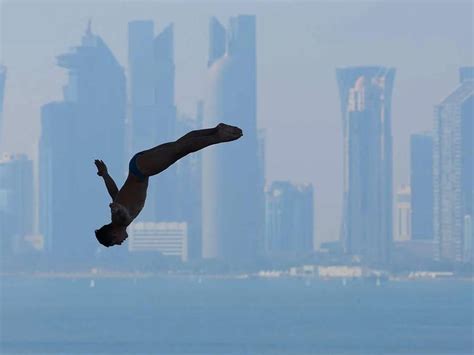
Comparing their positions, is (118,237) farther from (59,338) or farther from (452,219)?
(452,219)

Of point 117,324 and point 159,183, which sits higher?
point 159,183

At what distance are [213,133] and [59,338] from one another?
129 meters

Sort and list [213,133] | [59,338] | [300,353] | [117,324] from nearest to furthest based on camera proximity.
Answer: [213,133] → [300,353] → [59,338] → [117,324]

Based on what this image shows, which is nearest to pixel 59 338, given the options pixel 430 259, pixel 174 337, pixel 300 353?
pixel 174 337

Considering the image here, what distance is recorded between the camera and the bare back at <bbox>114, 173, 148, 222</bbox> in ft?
32.8

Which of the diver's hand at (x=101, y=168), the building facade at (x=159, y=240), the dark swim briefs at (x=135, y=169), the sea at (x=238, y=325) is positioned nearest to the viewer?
the dark swim briefs at (x=135, y=169)

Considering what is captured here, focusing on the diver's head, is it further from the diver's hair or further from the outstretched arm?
the outstretched arm

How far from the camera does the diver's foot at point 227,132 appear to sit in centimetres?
977

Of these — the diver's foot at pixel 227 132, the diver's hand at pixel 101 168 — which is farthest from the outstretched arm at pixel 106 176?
the diver's foot at pixel 227 132

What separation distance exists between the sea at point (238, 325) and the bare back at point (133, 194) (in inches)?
4243

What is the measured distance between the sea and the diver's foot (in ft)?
354

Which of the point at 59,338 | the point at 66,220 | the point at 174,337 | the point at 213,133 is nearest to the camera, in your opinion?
the point at 213,133

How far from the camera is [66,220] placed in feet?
638

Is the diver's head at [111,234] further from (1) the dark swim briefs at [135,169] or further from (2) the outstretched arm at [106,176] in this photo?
(2) the outstretched arm at [106,176]
